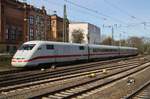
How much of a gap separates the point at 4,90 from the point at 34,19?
70865mm

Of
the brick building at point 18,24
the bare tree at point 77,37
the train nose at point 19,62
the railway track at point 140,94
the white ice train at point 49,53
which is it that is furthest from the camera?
the bare tree at point 77,37

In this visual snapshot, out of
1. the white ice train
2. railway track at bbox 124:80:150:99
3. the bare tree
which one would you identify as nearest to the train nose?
the white ice train

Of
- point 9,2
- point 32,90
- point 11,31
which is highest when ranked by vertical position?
point 9,2

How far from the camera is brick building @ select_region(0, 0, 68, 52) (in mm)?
72188

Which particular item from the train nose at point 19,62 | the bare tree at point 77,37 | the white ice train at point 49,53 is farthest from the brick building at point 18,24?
the train nose at point 19,62

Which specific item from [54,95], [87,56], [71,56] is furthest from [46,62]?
[54,95]

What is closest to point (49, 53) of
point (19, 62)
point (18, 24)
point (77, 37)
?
point (19, 62)

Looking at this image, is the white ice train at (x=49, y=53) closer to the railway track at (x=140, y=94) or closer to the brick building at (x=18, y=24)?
the railway track at (x=140, y=94)

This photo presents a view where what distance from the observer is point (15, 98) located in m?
13.7

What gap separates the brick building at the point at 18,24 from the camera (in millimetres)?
72188

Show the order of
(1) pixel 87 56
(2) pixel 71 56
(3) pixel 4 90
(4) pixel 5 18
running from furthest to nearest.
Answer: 1. (4) pixel 5 18
2. (1) pixel 87 56
3. (2) pixel 71 56
4. (3) pixel 4 90

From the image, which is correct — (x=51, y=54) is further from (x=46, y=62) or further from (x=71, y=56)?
(x=71, y=56)

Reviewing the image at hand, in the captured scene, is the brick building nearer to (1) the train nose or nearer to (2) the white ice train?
(2) the white ice train

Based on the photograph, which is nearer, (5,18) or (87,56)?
(87,56)
